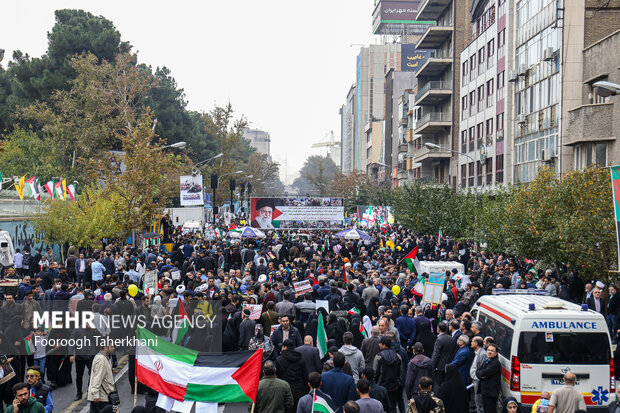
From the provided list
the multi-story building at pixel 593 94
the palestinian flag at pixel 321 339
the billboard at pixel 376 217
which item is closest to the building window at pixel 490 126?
the billboard at pixel 376 217

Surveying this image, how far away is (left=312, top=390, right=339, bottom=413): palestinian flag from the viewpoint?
26.8 feet

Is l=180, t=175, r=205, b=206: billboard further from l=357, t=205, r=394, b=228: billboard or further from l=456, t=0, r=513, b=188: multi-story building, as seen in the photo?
l=456, t=0, r=513, b=188: multi-story building

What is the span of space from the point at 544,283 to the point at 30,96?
5096 centimetres

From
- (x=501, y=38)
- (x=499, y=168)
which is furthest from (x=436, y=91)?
(x=499, y=168)

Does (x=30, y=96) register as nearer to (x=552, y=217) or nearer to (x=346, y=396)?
(x=552, y=217)

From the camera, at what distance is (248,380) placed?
29.6 feet

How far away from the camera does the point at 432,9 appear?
208 ft

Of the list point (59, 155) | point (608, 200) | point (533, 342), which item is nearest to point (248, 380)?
point (533, 342)

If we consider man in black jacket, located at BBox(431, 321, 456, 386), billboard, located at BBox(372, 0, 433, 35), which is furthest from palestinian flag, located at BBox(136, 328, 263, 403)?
billboard, located at BBox(372, 0, 433, 35)

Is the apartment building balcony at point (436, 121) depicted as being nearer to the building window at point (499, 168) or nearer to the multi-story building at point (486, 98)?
the multi-story building at point (486, 98)

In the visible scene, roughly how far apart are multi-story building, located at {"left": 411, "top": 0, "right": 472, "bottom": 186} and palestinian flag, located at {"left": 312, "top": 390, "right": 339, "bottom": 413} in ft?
159

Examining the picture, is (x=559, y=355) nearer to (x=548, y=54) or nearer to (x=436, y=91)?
(x=548, y=54)

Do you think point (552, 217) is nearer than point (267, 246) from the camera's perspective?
Yes

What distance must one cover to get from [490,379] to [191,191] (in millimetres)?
32885
